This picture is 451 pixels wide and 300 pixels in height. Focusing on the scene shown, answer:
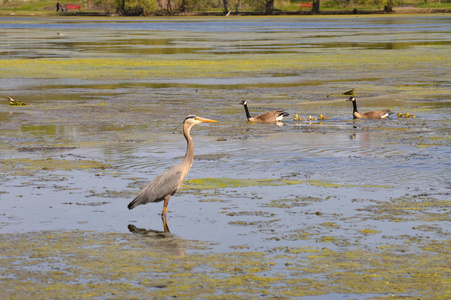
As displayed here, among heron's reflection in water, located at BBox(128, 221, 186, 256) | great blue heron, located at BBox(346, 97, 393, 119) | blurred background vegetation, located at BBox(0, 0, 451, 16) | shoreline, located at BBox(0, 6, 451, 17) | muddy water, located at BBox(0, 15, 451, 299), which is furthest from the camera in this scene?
shoreline, located at BBox(0, 6, 451, 17)

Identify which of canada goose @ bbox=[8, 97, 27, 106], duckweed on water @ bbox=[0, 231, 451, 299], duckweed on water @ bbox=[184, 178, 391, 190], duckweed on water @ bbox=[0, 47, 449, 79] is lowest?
duckweed on water @ bbox=[0, 47, 449, 79]

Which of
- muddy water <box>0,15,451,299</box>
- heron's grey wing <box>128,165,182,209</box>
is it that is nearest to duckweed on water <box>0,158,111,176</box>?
muddy water <box>0,15,451,299</box>

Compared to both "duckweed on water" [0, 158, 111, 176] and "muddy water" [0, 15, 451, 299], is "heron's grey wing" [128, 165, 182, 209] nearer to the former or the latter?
"muddy water" [0, 15, 451, 299]

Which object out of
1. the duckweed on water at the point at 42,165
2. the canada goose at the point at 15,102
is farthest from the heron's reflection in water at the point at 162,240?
the canada goose at the point at 15,102

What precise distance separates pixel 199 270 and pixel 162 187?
2.22m

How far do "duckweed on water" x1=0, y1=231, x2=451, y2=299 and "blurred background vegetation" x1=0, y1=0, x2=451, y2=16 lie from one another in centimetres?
12007

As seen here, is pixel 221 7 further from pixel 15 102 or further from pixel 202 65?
pixel 15 102

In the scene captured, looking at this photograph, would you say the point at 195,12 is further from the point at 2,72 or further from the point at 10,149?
the point at 10,149

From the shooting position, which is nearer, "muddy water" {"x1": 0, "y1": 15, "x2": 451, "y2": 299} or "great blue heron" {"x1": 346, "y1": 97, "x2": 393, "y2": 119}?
"muddy water" {"x1": 0, "y1": 15, "x2": 451, "y2": 299}

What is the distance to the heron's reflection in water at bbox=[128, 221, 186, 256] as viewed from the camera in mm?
9445

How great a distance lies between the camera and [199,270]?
28.3 feet

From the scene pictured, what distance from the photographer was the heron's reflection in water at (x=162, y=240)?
945 cm

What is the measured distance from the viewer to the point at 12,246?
957cm

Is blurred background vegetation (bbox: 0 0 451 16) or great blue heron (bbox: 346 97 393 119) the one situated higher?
blurred background vegetation (bbox: 0 0 451 16)
